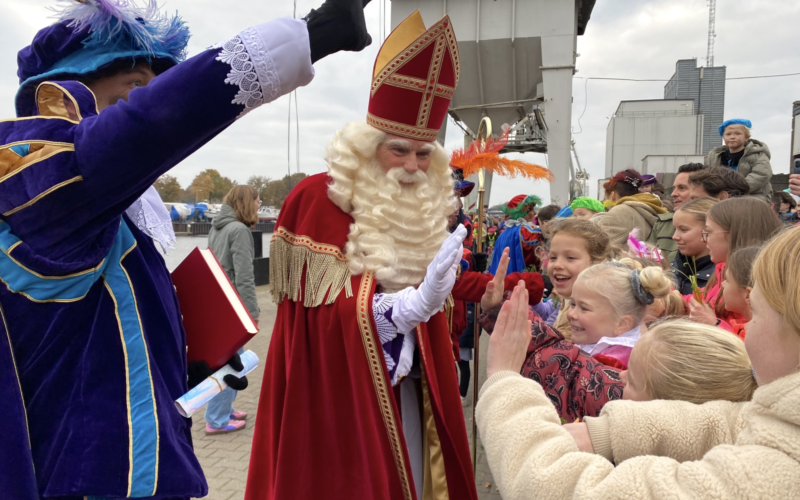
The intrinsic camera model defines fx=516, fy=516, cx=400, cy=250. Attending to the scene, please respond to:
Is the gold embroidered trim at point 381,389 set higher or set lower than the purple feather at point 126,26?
lower

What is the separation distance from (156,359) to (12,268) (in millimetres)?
348

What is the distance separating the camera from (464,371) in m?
4.94

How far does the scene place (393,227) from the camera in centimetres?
230

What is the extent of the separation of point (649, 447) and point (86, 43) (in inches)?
60.8

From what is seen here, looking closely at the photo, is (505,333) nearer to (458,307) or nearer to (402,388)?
(402,388)

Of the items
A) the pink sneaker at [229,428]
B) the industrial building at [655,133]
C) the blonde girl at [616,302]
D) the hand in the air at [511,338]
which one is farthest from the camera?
the industrial building at [655,133]

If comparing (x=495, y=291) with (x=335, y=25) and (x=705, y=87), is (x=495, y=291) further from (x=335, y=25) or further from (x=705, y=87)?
(x=705, y=87)

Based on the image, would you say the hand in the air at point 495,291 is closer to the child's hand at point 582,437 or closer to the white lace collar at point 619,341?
the white lace collar at point 619,341

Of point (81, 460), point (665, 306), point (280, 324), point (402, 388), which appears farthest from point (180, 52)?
point (665, 306)

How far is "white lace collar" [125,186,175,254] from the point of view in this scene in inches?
50.9

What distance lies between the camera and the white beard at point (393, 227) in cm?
218

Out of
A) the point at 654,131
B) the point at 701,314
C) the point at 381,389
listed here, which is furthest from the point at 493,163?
the point at 654,131

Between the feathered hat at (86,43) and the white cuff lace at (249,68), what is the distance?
18.7 inches

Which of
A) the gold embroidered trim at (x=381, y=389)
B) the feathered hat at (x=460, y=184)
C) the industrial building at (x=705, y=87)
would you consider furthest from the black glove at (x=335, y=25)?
the industrial building at (x=705, y=87)
